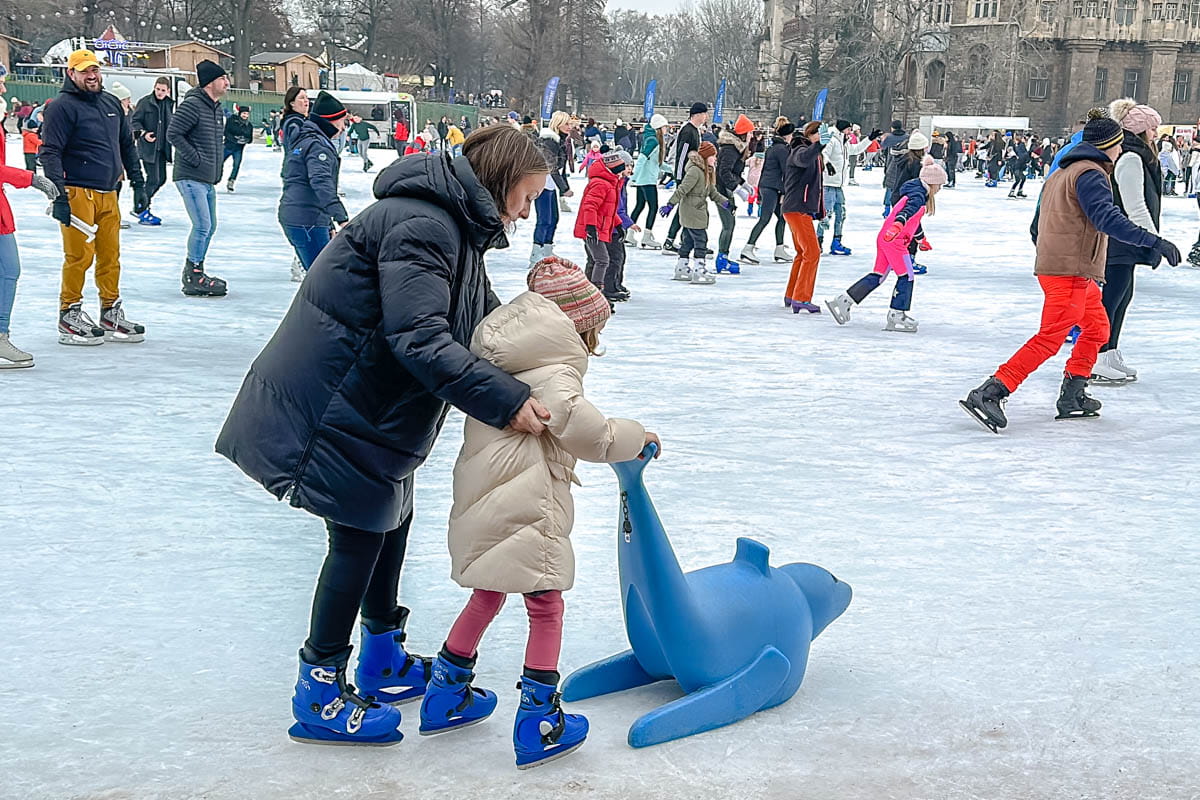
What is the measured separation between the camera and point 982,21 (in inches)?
2825

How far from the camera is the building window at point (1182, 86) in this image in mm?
73512

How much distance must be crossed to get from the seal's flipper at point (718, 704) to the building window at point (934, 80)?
7535 cm

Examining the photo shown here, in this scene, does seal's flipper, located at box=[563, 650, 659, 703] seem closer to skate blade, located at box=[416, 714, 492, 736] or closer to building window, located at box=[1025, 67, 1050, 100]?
skate blade, located at box=[416, 714, 492, 736]

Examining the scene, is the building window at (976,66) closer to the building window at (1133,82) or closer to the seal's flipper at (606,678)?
the building window at (1133,82)

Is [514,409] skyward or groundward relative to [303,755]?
skyward

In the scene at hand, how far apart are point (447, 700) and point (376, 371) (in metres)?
0.72

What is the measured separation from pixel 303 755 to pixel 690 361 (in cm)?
516

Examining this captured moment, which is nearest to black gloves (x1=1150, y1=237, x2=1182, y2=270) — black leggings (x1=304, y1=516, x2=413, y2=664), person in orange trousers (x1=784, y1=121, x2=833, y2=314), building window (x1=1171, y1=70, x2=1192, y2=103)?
person in orange trousers (x1=784, y1=121, x2=833, y2=314)

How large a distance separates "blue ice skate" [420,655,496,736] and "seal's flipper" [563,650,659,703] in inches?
11.4

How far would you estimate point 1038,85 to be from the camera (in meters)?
72.2

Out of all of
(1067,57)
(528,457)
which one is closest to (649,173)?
(528,457)

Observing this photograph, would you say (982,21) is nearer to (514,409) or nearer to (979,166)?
(979,166)

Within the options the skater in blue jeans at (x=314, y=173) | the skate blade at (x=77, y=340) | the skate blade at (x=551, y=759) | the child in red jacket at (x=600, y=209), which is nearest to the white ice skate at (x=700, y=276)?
the child in red jacket at (x=600, y=209)

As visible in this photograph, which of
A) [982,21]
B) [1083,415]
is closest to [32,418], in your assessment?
[1083,415]
